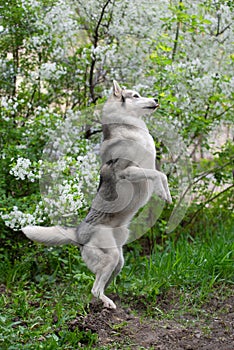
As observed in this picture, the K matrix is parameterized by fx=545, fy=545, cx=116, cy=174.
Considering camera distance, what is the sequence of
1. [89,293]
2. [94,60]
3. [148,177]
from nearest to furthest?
[148,177] → [89,293] → [94,60]

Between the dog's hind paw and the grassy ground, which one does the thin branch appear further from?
the dog's hind paw

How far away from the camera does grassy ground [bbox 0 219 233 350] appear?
420cm

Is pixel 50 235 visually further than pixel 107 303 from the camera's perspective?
No

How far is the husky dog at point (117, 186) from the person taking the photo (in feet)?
12.2

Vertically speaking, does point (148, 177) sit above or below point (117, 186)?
above

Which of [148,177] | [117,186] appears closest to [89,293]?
[117,186]

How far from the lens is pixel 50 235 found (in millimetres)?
4211

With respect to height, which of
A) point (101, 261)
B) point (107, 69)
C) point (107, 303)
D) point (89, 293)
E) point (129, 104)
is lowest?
point (89, 293)

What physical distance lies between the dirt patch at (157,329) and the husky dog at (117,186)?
0.34 meters

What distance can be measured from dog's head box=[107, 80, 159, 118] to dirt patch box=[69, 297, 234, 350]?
1720 mm

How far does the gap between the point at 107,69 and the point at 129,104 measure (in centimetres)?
355

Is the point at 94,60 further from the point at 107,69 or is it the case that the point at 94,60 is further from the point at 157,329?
the point at 157,329

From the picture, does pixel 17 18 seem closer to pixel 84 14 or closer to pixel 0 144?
pixel 84 14

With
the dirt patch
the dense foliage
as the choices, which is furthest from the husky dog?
the dense foliage
